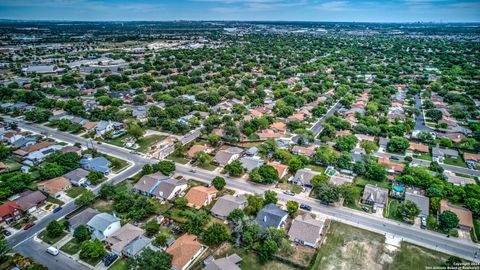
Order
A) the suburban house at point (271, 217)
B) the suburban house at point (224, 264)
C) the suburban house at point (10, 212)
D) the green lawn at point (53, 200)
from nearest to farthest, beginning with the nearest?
1. the suburban house at point (224, 264)
2. the suburban house at point (271, 217)
3. the suburban house at point (10, 212)
4. the green lawn at point (53, 200)

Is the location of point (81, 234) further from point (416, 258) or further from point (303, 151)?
point (303, 151)

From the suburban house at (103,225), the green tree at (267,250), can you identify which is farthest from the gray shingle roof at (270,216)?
the suburban house at (103,225)

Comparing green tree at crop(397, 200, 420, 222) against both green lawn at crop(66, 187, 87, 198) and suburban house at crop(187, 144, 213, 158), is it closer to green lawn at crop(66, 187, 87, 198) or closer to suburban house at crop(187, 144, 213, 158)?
suburban house at crop(187, 144, 213, 158)

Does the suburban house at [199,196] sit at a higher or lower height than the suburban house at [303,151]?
lower

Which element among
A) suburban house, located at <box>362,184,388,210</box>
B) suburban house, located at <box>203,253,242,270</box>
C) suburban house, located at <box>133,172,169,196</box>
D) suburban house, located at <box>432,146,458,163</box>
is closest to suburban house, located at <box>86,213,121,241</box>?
suburban house, located at <box>133,172,169,196</box>

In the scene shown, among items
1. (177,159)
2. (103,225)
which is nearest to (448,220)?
(103,225)

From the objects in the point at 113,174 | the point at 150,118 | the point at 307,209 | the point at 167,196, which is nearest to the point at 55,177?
the point at 113,174

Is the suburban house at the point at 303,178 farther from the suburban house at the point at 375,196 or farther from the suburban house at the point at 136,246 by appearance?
the suburban house at the point at 136,246
